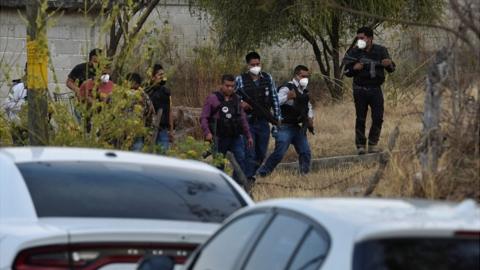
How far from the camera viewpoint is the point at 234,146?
14586 mm

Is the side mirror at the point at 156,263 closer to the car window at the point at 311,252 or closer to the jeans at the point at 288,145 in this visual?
the car window at the point at 311,252

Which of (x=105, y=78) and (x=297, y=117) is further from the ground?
(x=105, y=78)

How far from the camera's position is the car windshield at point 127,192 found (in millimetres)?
7180

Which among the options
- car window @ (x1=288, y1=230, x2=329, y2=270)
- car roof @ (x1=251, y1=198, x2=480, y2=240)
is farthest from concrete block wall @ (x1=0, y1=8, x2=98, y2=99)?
car window @ (x1=288, y1=230, x2=329, y2=270)

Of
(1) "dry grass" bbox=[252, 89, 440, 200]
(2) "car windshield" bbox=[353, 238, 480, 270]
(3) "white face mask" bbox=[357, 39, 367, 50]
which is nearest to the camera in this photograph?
(2) "car windshield" bbox=[353, 238, 480, 270]

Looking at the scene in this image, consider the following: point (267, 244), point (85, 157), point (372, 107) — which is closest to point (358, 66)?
point (372, 107)

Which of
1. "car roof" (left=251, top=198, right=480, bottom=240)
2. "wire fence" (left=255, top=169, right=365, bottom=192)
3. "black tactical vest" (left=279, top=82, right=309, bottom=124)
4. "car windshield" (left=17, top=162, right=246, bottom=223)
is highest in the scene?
"car roof" (left=251, top=198, right=480, bottom=240)

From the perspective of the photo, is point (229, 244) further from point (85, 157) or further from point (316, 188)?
point (316, 188)

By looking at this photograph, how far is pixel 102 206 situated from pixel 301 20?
611 inches

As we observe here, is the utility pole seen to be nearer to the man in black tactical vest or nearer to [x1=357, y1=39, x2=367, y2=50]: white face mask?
the man in black tactical vest

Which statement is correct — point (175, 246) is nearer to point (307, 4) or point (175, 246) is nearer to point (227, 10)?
point (307, 4)

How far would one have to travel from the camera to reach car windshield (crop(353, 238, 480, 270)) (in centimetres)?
479

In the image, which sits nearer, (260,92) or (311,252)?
(311,252)

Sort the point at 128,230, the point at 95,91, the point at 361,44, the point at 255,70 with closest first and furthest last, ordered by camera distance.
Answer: the point at 128,230 < the point at 95,91 < the point at 255,70 < the point at 361,44
